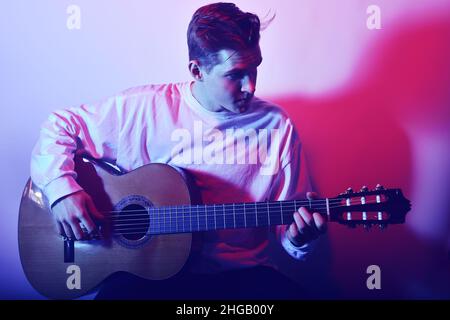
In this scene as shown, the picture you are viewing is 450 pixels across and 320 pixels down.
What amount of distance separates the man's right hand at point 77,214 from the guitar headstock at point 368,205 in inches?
27.9

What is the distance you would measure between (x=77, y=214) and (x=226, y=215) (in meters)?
0.45

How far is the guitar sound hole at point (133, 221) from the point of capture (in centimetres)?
159

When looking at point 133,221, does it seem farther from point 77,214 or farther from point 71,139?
point 71,139

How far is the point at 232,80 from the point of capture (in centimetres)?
160

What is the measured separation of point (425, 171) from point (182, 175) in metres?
0.76

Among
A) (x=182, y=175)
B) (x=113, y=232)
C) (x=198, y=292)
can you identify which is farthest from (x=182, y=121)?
(x=198, y=292)

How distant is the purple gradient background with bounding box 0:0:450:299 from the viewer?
1658 millimetres

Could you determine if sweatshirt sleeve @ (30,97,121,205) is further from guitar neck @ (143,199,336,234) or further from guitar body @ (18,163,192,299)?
guitar neck @ (143,199,336,234)

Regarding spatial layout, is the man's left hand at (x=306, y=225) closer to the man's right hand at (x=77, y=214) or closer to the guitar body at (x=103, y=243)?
the guitar body at (x=103, y=243)

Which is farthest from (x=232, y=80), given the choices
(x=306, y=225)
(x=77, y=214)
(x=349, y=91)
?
(x=77, y=214)

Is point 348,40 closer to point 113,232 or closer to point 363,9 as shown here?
point 363,9

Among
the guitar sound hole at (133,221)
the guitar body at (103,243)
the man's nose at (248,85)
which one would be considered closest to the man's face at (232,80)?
the man's nose at (248,85)

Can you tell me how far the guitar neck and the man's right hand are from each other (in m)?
0.18

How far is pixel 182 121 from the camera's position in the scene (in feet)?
5.40
